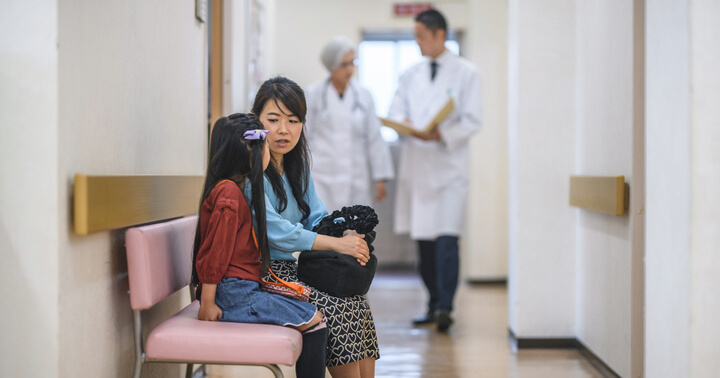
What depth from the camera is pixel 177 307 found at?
8.12ft

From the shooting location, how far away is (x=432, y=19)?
382 centimetres

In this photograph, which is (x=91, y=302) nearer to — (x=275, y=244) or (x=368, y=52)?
(x=275, y=244)

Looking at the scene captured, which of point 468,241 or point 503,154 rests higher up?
point 503,154

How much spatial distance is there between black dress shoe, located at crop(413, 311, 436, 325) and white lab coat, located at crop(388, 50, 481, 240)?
1.46ft

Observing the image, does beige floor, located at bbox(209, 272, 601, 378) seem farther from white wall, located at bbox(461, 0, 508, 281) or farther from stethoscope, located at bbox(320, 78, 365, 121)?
stethoscope, located at bbox(320, 78, 365, 121)

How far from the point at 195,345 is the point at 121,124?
654 millimetres

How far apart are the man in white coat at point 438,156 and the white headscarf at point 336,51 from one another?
42 centimetres

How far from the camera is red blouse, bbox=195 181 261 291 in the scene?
1748mm

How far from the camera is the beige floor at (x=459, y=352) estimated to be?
110 inches

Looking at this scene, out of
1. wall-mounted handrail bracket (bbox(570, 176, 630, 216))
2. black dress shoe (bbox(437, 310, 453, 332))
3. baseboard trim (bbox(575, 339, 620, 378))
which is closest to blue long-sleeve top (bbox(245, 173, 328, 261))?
wall-mounted handrail bracket (bbox(570, 176, 630, 216))
